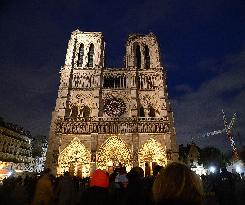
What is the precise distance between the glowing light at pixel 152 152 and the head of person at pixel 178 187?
69.6 feet

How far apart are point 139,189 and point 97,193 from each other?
100 cm

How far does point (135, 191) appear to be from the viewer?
4344 millimetres

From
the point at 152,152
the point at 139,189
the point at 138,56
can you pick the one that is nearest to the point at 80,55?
the point at 138,56

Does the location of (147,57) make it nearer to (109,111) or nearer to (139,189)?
(109,111)

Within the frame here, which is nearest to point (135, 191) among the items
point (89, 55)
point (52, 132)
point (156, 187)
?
point (156, 187)

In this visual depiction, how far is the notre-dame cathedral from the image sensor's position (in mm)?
→ 22484

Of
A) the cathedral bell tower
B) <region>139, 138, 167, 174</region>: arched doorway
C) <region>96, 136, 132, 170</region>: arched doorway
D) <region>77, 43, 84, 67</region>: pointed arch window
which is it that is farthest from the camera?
<region>77, 43, 84, 67</region>: pointed arch window

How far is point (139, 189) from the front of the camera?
438cm

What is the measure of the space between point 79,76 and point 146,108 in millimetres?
8154

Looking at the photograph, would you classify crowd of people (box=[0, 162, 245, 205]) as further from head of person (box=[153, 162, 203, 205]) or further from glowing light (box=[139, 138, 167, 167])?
glowing light (box=[139, 138, 167, 167])

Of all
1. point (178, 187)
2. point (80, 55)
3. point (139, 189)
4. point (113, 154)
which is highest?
point (80, 55)

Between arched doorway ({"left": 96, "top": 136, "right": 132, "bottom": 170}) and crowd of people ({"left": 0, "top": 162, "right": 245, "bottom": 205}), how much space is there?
38.6 feet

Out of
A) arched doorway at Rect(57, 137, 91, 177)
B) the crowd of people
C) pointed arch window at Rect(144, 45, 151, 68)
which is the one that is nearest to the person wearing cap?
the crowd of people

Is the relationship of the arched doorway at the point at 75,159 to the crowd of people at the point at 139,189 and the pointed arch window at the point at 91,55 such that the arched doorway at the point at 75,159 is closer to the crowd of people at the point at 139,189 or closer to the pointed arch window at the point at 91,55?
the pointed arch window at the point at 91,55
